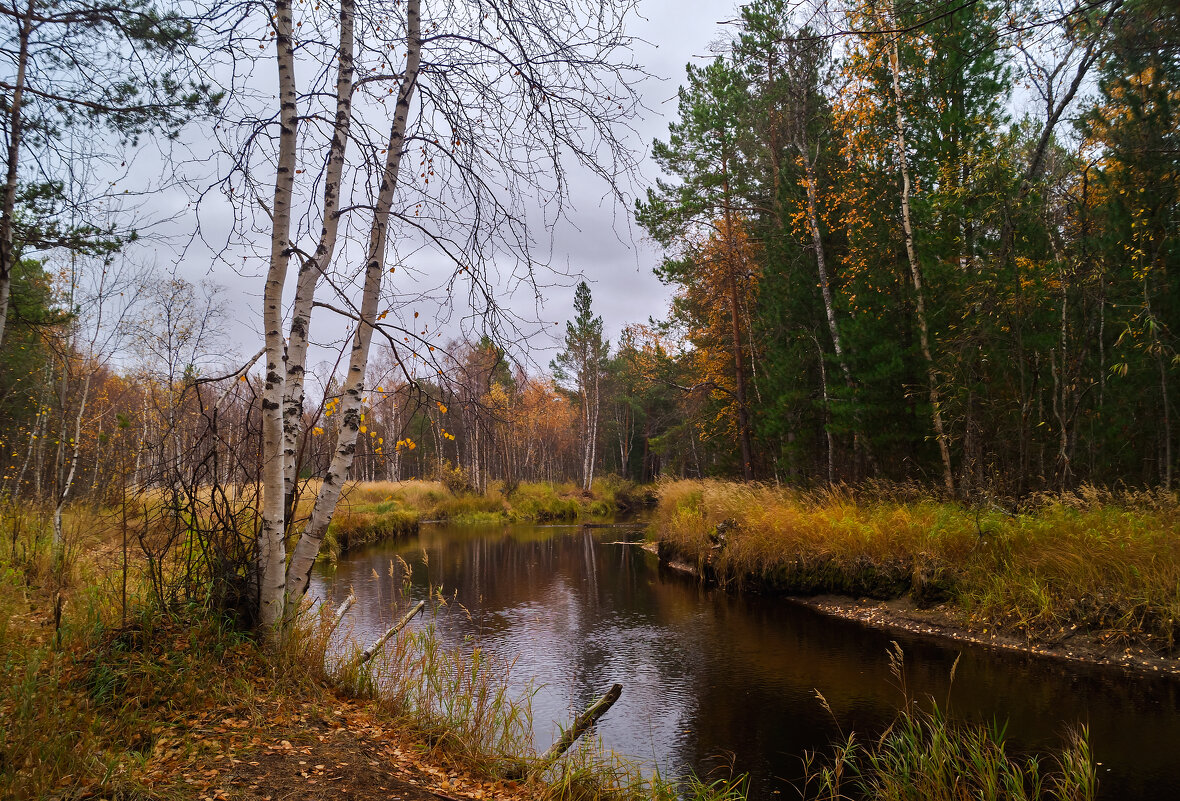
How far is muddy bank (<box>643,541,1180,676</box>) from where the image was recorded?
8008mm

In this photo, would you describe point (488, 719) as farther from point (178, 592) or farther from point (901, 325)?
point (901, 325)

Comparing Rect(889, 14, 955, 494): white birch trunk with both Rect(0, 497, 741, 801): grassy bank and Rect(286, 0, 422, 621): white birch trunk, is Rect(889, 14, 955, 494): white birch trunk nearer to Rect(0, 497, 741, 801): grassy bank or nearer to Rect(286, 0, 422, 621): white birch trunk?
Rect(0, 497, 741, 801): grassy bank

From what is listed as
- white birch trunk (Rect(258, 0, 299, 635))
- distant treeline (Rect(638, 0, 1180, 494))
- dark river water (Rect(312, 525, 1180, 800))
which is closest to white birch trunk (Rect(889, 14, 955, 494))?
distant treeline (Rect(638, 0, 1180, 494))

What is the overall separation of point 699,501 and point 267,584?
14.6 m

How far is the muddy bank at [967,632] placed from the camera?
801 cm

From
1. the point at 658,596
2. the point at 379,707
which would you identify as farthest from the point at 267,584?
the point at 658,596

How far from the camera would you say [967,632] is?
9508 millimetres

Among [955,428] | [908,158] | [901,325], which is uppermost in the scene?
[908,158]

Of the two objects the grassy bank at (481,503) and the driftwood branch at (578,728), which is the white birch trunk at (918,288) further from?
the grassy bank at (481,503)

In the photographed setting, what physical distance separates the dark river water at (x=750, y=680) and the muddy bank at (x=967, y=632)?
35 centimetres

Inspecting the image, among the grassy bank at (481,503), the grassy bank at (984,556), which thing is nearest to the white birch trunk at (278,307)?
the grassy bank at (984,556)

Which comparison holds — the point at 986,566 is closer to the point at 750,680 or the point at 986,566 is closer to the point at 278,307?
the point at 750,680

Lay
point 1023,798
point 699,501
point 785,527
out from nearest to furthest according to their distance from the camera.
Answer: point 1023,798, point 785,527, point 699,501

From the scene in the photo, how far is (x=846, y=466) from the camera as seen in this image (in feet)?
50.6
